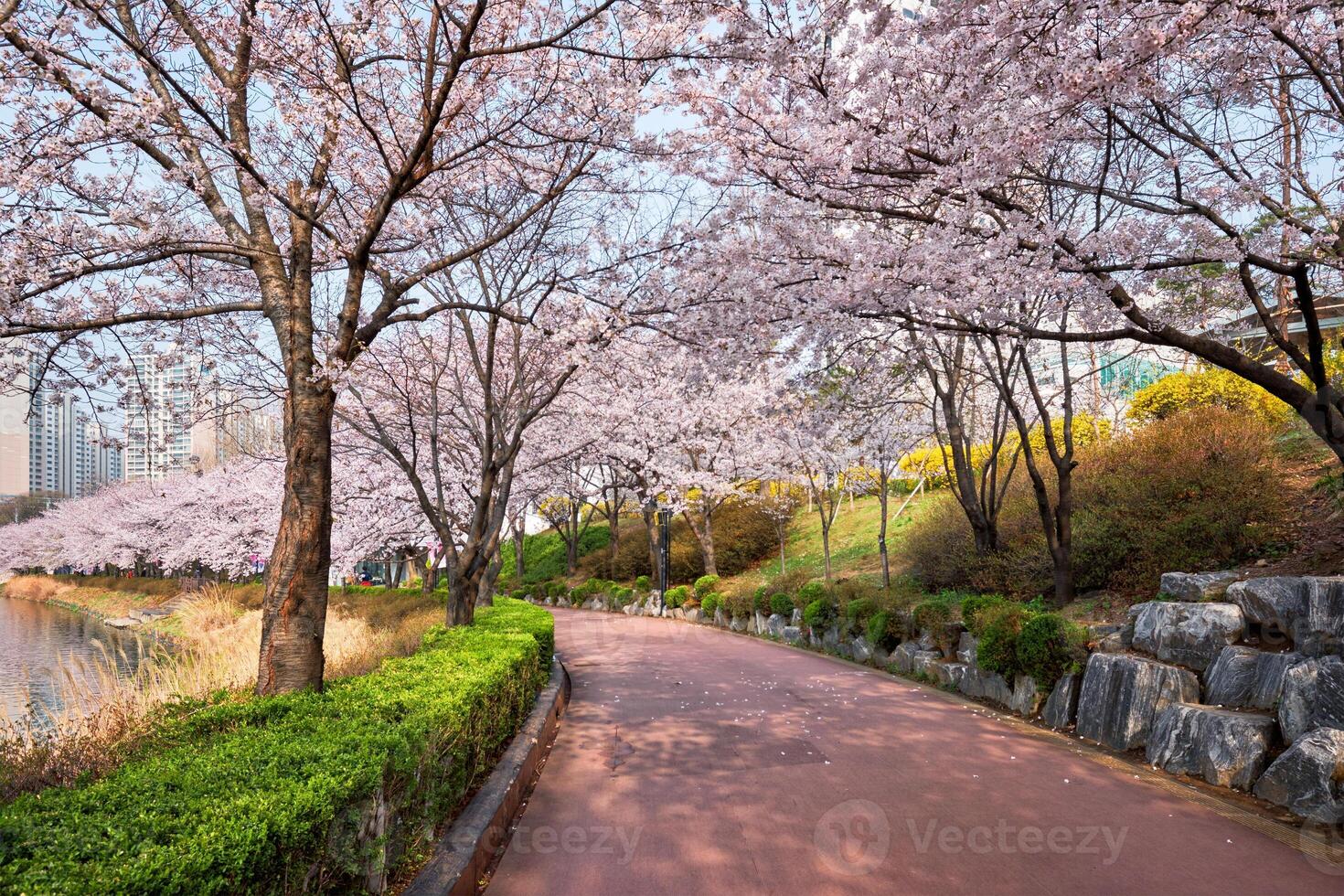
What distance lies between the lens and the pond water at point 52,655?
7.89 m

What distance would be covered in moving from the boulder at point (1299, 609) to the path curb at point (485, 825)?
17.5 ft

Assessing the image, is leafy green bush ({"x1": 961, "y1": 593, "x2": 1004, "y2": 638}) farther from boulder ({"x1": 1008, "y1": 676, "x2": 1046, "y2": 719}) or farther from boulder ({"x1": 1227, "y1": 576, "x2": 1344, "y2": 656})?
boulder ({"x1": 1227, "y1": 576, "x2": 1344, "y2": 656})

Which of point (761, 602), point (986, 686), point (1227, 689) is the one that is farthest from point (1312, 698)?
point (761, 602)

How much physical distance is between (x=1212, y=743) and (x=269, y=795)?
5.77 metres

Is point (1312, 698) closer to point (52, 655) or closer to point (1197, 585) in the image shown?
point (1197, 585)

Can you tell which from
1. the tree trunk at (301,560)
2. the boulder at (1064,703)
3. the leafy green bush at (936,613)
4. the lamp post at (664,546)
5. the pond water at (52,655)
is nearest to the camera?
the tree trunk at (301,560)

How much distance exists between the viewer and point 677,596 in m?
19.5

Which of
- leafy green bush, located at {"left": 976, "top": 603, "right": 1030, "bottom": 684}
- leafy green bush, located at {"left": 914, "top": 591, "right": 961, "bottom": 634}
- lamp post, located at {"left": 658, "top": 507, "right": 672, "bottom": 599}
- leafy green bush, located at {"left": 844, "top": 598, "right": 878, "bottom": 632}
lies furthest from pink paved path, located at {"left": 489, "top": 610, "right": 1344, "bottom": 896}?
lamp post, located at {"left": 658, "top": 507, "right": 672, "bottom": 599}

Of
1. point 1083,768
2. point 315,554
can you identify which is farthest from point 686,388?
point 1083,768

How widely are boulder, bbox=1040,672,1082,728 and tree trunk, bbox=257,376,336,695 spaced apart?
6250 millimetres

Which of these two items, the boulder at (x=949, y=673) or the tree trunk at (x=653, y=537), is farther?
the tree trunk at (x=653, y=537)

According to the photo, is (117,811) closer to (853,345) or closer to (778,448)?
(853,345)

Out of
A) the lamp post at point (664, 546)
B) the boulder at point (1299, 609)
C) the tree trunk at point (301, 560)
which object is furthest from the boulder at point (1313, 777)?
the lamp post at point (664, 546)

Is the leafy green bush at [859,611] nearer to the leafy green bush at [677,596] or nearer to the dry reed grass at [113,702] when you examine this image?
the dry reed grass at [113,702]
